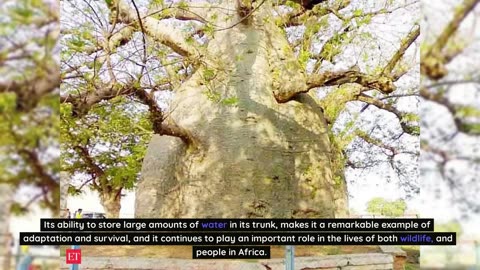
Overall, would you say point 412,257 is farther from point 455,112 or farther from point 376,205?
point 455,112

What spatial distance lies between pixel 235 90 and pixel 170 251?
2.32ft

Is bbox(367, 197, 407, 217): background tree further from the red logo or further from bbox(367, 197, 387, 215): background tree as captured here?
the red logo

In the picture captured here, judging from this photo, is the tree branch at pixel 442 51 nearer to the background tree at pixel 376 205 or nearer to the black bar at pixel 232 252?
the background tree at pixel 376 205

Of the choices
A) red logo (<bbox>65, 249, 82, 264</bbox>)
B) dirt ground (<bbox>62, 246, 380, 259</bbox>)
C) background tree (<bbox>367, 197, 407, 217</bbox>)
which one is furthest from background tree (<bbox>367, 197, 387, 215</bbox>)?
red logo (<bbox>65, 249, 82, 264</bbox>)

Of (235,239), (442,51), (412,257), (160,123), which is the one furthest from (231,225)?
(442,51)

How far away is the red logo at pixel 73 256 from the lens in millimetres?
1636

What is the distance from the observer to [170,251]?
162cm

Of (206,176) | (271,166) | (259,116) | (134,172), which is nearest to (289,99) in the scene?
(259,116)

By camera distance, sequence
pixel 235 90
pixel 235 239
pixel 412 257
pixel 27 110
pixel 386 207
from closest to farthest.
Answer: pixel 27 110 < pixel 235 239 < pixel 412 257 < pixel 386 207 < pixel 235 90

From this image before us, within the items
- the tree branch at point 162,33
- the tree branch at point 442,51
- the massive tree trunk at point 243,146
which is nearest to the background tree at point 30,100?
the tree branch at point 162,33

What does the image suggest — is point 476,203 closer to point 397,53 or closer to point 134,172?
point 397,53

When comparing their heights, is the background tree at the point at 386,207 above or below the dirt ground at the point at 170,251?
above

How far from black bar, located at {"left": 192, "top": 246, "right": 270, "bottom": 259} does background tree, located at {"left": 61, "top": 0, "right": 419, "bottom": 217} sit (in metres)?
0.32

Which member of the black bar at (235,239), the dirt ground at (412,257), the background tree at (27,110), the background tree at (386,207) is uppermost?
the background tree at (27,110)
